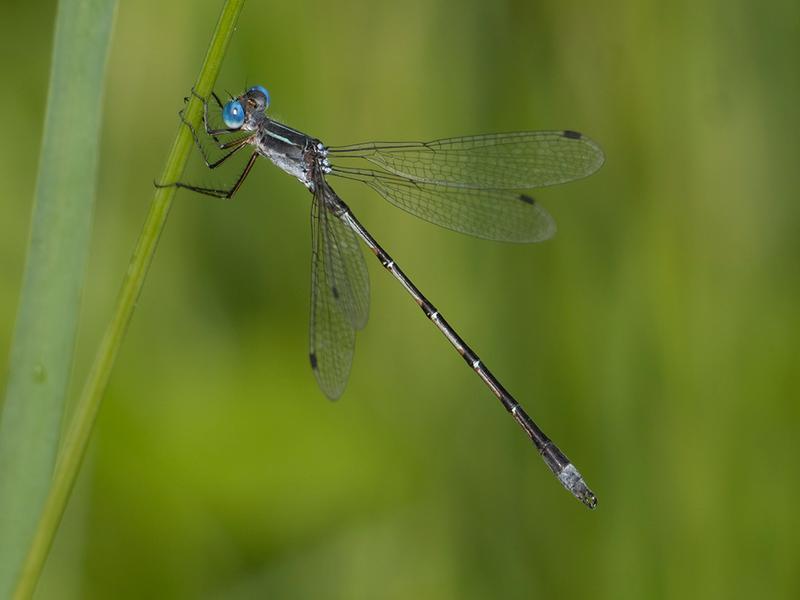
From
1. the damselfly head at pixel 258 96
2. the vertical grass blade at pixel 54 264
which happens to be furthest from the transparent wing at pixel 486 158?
the vertical grass blade at pixel 54 264

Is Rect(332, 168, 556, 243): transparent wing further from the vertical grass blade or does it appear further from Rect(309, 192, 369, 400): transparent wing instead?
the vertical grass blade

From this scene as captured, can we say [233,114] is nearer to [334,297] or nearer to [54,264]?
[334,297]

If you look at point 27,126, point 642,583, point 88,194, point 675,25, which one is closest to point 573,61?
point 675,25

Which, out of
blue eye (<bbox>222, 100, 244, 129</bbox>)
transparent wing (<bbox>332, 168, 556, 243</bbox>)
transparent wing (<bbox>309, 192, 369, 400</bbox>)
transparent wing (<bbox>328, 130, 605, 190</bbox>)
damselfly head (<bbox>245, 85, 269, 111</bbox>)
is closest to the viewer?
A: transparent wing (<bbox>309, 192, 369, 400</bbox>)

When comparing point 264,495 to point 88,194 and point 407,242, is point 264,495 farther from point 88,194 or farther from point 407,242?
point 88,194

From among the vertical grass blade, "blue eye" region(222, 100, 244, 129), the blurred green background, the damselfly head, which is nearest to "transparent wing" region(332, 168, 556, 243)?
the blurred green background

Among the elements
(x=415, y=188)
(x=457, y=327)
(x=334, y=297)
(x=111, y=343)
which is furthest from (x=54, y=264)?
(x=457, y=327)
